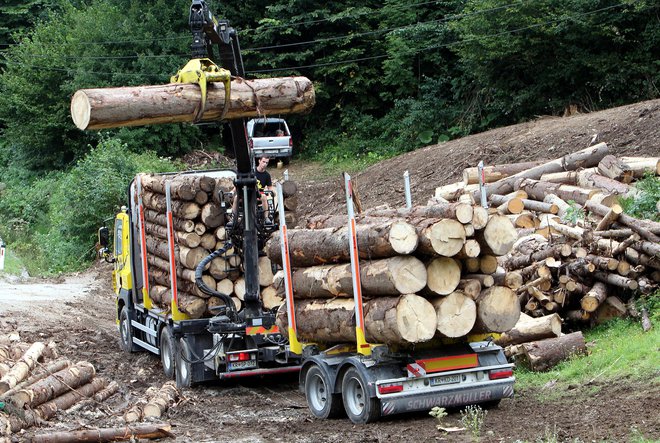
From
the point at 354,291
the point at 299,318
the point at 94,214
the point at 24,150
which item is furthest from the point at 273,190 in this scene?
the point at 24,150

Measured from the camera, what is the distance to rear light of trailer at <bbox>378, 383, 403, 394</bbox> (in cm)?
1006

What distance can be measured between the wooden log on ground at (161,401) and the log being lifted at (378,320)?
6.86 ft

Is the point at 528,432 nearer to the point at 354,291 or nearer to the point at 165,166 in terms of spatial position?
the point at 354,291

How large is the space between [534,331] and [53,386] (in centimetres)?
622

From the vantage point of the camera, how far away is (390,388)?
10.1 m

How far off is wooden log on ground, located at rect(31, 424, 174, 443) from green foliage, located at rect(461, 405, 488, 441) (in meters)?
3.17

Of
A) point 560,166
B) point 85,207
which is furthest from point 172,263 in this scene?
point 85,207

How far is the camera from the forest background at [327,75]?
31.9m

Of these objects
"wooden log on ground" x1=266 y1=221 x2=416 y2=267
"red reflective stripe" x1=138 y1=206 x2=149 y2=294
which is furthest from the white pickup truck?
"wooden log on ground" x1=266 y1=221 x2=416 y2=267

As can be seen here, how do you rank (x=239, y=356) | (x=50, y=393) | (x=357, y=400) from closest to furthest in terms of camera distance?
(x=357, y=400), (x=50, y=393), (x=239, y=356)

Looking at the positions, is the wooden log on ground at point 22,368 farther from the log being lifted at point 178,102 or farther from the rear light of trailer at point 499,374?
the rear light of trailer at point 499,374

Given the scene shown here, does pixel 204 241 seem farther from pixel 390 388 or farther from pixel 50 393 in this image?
pixel 390 388

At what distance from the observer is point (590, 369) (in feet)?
38.6

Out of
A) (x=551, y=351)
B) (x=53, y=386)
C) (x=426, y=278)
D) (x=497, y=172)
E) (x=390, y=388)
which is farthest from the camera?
(x=497, y=172)
